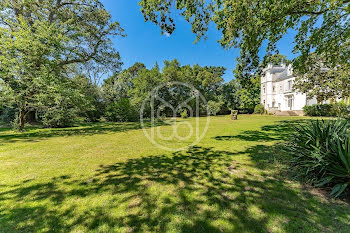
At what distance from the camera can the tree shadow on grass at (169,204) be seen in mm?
2045

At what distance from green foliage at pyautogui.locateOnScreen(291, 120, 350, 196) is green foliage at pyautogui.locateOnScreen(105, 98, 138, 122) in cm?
1804

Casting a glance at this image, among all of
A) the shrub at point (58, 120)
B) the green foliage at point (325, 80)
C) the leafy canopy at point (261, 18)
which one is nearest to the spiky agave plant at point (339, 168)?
the leafy canopy at point (261, 18)

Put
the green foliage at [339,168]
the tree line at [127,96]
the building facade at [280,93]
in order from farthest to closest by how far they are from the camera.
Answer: the building facade at [280,93] → the tree line at [127,96] → the green foliage at [339,168]

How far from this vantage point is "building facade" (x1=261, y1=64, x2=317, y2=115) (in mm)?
24202

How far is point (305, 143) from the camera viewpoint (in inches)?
140

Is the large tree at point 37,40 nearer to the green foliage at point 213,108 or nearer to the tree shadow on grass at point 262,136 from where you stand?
the tree shadow on grass at point 262,136

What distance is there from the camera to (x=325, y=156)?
9.82 feet

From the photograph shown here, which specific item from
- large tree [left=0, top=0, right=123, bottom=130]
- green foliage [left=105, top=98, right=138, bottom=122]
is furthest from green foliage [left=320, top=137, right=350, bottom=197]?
green foliage [left=105, top=98, right=138, bottom=122]

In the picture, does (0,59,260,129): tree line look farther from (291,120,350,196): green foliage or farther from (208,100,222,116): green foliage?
(291,120,350,196): green foliage

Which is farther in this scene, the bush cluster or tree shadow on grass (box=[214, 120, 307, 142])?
the bush cluster

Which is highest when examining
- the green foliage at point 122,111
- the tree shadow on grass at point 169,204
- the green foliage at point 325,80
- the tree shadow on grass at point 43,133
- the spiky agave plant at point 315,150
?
the green foliage at point 325,80

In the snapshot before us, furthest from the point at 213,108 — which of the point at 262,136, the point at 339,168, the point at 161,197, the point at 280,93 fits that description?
the point at 161,197

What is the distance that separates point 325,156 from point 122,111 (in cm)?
1926

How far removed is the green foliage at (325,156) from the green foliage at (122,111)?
18.0 metres
